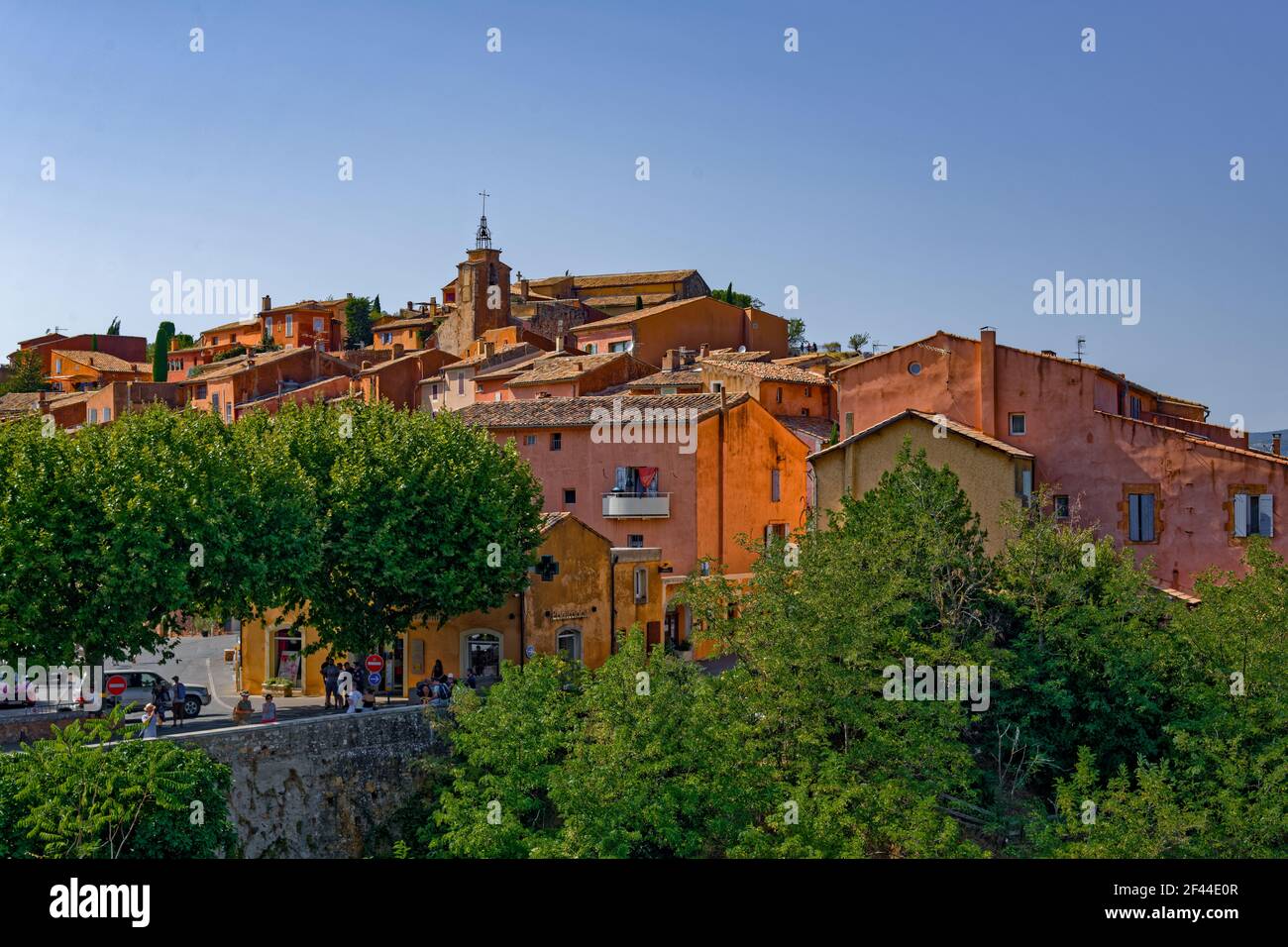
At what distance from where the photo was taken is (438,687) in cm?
3241

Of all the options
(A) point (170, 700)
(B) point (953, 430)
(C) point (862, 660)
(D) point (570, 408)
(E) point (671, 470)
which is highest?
(D) point (570, 408)

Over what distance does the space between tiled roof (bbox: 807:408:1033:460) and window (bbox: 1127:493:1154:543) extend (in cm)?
316

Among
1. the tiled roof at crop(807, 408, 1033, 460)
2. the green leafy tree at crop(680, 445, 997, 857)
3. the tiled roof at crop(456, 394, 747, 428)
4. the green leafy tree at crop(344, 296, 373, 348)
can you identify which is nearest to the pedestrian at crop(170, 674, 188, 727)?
the green leafy tree at crop(680, 445, 997, 857)

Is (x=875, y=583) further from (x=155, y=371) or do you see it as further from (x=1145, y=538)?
(x=155, y=371)

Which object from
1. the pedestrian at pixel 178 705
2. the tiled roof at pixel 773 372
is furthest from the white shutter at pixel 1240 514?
the pedestrian at pixel 178 705

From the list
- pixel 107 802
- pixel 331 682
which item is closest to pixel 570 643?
pixel 331 682

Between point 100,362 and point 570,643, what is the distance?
204 ft

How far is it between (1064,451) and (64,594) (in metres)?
26.7

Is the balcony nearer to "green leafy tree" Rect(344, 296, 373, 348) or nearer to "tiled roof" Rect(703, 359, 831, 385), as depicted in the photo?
"tiled roof" Rect(703, 359, 831, 385)

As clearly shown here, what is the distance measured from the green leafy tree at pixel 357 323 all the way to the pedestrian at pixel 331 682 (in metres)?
70.3

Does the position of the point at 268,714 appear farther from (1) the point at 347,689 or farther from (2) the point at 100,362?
(2) the point at 100,362

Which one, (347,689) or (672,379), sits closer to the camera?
(347,689)

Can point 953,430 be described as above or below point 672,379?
below
